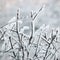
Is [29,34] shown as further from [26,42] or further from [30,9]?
[30,9]

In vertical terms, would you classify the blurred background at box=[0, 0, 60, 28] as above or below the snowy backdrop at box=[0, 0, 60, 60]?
above

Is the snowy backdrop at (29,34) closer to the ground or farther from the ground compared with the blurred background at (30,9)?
closer to the ground

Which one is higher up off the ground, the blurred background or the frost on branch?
the blurred background

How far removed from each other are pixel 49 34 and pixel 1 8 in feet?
1.57

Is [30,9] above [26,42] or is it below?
above

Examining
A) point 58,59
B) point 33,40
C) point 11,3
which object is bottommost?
point 58,59

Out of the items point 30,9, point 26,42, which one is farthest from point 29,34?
point 30,9

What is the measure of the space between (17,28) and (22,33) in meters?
0.06

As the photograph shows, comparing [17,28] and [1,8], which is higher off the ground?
[1,8]

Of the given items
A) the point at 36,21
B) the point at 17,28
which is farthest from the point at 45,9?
the point at 17,28

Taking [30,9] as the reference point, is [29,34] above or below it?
below

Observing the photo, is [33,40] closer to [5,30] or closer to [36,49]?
[36,49]

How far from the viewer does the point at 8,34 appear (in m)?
2.67

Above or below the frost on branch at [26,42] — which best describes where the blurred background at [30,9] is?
above
